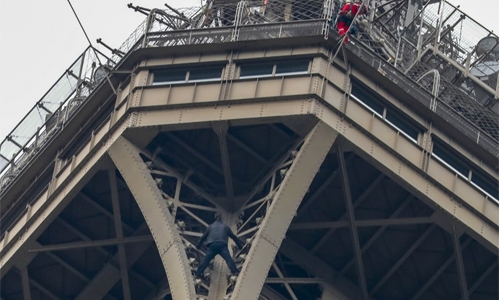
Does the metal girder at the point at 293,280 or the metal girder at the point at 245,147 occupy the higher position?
the metal girder at the point at 245,147

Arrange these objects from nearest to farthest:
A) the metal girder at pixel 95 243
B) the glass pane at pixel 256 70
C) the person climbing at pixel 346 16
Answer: the glass pane at pixel 256 70 → the person climbing at pixel 346 16 → the metal girder at pixel 95 243

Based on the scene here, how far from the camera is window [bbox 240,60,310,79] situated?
50062mm

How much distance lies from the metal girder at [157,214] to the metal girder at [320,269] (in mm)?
5632

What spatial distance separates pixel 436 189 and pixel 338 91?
13.7 ft

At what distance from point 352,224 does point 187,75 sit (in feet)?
22.7

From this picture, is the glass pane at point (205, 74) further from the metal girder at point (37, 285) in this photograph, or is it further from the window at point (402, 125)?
the metal girder at point (37, 285)

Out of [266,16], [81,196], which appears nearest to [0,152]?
[81,196]

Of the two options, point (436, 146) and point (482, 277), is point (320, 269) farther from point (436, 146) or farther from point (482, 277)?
point (436, 146)

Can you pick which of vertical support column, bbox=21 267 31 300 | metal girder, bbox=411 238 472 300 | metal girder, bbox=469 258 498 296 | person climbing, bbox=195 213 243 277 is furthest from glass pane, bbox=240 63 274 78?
vertical support column, bbox=21 267 31 300

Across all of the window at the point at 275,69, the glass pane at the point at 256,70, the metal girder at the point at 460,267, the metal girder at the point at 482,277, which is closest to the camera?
the metal girder at the point at 460,267

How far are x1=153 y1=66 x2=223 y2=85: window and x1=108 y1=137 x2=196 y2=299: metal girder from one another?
2.55 metres

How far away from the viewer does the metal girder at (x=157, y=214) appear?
47.1 meters

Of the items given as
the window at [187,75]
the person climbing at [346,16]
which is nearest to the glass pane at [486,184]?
the person climbing at [346,16]

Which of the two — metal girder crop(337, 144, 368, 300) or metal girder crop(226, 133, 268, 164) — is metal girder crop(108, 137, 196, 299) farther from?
metal girder crop(337, 144, 368, 300)
